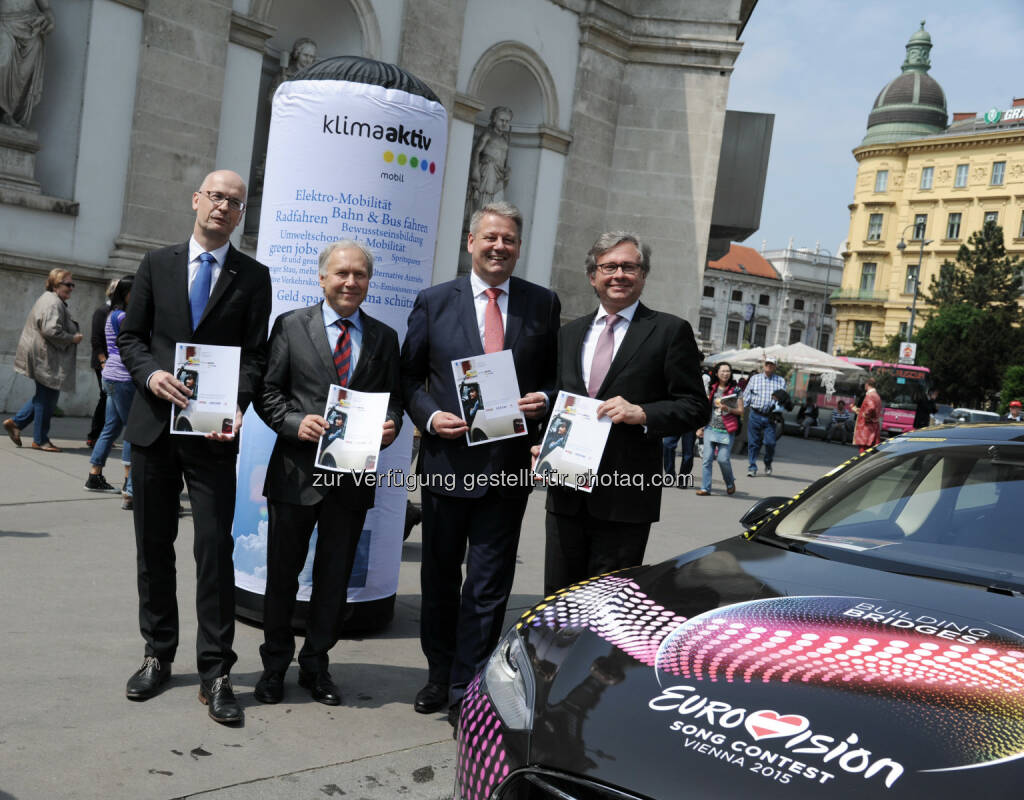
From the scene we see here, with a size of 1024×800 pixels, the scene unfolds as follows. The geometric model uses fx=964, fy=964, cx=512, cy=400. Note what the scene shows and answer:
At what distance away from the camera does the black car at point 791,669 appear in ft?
6.81

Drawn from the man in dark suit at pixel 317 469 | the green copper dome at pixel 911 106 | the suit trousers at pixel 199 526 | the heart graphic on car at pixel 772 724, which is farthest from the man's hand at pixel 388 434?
the green copper dome at pixel 911 106

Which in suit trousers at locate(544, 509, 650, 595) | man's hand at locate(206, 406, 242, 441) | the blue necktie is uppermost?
the blue necktie

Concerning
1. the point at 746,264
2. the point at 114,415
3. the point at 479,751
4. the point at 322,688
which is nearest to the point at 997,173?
the point at 746,264

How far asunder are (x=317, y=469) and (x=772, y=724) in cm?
233

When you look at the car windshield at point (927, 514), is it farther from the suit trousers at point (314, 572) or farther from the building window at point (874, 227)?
the building window at point (874, 227)

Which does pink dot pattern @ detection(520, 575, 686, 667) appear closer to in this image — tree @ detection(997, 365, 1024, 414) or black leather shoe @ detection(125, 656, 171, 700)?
black leather shoe @ detection(125, 656, 171, 700)

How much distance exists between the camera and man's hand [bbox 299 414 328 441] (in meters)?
3.87

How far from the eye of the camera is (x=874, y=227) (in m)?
85.5

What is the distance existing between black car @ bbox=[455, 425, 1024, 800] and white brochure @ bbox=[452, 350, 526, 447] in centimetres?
92

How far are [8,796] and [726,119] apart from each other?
1925cm

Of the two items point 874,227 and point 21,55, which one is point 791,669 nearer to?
point 21,55

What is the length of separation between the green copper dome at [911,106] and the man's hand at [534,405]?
306 ft

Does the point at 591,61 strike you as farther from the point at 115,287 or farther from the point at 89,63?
the point at 115,287

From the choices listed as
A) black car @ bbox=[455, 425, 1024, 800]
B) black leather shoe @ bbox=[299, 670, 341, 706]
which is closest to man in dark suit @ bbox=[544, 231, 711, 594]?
black car @ bbox=[455, 425, 1024, 800]
